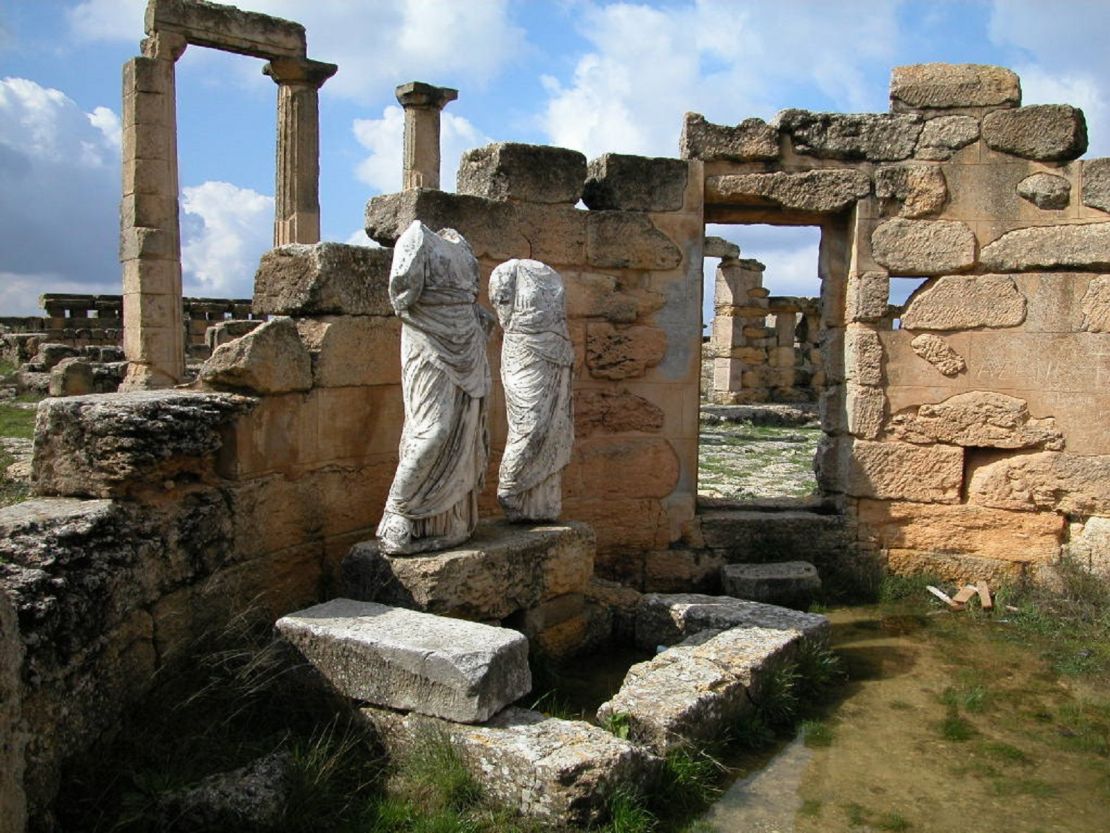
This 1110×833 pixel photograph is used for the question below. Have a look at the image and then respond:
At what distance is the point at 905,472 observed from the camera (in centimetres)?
684

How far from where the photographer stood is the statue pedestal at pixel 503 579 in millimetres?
4605

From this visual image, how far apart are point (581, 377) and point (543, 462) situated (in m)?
1.57

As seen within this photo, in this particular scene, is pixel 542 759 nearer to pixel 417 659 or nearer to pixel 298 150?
pixel 417 659

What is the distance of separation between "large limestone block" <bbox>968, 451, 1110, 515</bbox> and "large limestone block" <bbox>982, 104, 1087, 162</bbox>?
2079 millimetres

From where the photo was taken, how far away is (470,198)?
622 cm

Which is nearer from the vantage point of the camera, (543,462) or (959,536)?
(543,462)

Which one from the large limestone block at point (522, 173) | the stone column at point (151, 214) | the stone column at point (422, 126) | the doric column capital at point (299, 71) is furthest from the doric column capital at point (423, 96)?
the large limestone block at point (522, 173)

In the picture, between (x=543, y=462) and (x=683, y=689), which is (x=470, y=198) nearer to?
(x=543, y=462)

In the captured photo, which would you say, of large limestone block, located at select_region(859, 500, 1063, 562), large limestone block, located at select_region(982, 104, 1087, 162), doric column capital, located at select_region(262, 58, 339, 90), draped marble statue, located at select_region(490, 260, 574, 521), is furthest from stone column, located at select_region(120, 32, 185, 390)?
large limestone block, located at select_region(982, 104, 1087, 162)

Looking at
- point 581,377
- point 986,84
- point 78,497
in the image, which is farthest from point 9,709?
point 986,84

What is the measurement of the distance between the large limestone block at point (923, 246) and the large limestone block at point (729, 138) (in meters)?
1.01

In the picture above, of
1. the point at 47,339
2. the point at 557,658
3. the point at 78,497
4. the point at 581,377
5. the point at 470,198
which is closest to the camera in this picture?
the point at 78,497

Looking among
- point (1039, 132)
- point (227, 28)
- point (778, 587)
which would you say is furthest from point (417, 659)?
point (227, 28)

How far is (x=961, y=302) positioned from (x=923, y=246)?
48 cm
